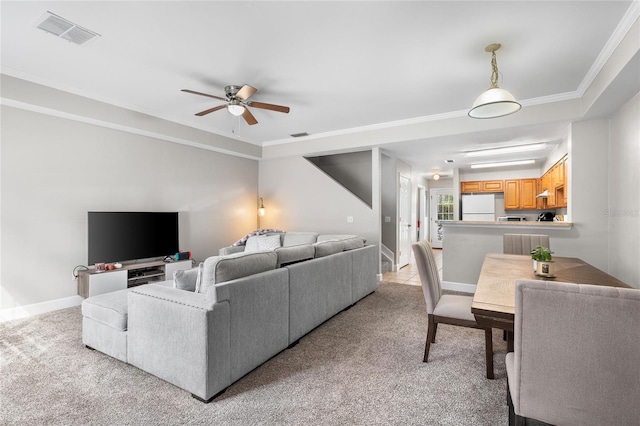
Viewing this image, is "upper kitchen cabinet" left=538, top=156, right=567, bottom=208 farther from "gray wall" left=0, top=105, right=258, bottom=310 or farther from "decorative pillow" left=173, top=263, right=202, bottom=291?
"gray wall" left=0, top=105, right=258, bottom=310

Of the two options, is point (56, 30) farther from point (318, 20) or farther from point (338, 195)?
point (338, 195)

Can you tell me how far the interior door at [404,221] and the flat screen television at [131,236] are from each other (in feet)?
14.9

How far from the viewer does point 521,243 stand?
365 cm

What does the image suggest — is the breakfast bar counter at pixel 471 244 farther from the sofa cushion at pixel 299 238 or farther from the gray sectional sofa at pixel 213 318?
the gray sectional sofa at pixel 213 318

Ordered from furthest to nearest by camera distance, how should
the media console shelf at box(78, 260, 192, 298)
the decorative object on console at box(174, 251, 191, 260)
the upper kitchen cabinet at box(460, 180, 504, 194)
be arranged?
the upper kitchen cabinet at box(460, 180, 504, 194)
the decorative object on console at box(174, 251, 191, 260)
the media console shelf at box(78, 260, 192, 298)

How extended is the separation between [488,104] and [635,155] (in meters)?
1.83

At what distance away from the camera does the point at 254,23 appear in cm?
246

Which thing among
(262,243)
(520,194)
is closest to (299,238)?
(262,243)

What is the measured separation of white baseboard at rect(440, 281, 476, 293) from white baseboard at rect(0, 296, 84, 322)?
525 cm

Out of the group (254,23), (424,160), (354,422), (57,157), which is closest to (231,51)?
(254,23)

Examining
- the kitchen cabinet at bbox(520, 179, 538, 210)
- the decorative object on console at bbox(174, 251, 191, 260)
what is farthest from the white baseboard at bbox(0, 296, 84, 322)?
the kitchen cabinet at bbox(520, 179, 538, 210)

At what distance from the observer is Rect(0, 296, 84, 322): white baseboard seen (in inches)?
135

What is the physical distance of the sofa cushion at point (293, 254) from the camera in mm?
2760

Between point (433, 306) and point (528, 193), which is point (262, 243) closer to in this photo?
point (433, 306)
